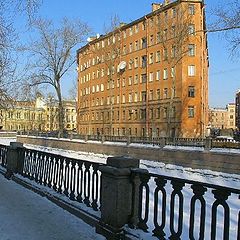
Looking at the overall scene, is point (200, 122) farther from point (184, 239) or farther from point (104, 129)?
point (184, 239)

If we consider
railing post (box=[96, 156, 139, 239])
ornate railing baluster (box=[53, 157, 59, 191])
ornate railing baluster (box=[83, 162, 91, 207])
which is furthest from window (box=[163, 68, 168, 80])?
railing post (box=[96, 156, 139, 239])

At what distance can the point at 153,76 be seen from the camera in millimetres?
59031

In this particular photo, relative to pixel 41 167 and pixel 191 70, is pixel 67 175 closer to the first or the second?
pixel 41 167

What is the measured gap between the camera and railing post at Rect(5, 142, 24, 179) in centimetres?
1142

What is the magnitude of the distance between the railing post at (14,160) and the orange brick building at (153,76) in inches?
1144

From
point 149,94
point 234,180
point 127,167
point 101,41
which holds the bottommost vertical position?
point 234,180

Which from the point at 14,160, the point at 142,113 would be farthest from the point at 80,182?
the point at 142,113

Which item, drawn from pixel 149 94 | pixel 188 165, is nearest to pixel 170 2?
pixel 149 94

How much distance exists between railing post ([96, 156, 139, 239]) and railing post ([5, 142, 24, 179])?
20.1 ft

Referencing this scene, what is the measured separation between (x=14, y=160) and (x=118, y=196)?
675 cm

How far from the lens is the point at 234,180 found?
21.7 meters

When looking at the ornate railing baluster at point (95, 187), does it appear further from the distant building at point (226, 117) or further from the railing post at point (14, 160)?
the distant building at point (226, 117)

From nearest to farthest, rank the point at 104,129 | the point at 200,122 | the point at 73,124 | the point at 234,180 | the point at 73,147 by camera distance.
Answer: the point at 234,180 < the point at 73,147 < the point at 200,122 < the point at 104,129 < the point at 73,124

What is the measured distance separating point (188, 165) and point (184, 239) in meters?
20.8
